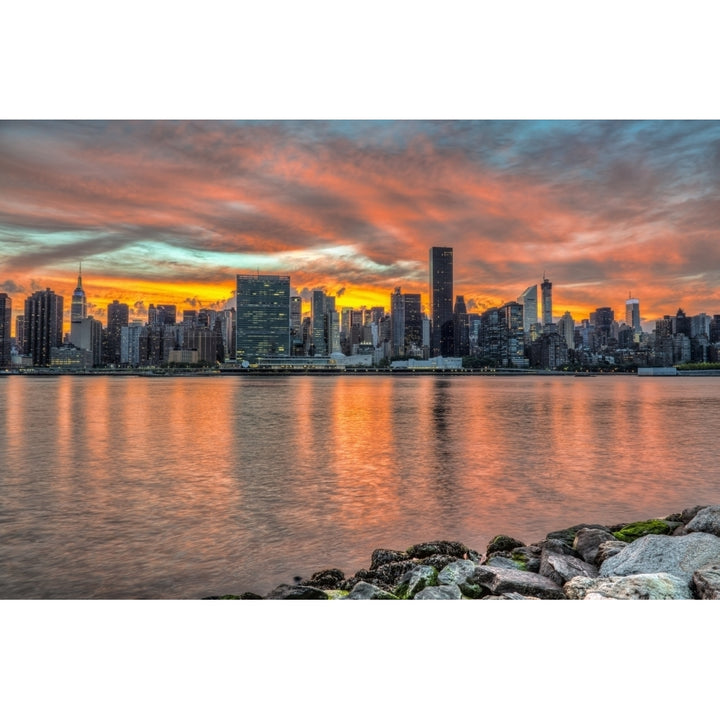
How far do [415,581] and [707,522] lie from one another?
1.63 m

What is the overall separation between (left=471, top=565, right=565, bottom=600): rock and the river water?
930 millimetres

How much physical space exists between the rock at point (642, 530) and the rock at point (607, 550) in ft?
1.20

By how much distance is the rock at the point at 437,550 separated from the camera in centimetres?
329

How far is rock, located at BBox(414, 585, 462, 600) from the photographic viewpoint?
2.54 m

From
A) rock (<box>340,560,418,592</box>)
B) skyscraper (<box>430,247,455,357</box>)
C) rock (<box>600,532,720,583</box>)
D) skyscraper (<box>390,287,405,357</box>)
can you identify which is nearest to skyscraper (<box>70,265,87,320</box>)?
skyscraper (<box>430,247,455,357</box>)

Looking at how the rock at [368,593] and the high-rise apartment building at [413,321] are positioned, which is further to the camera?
the high-rise apartment building at [413,321]

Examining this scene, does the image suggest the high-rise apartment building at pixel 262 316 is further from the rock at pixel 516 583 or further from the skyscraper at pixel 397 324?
the rock at pixel 516 583

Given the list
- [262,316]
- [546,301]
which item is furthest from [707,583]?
[262,316]

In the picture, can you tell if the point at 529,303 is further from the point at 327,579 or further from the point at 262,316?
the point at 327,579

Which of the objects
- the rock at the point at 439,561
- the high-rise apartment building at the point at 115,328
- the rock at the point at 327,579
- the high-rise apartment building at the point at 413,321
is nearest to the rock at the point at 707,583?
the rock at the point at 439,561
